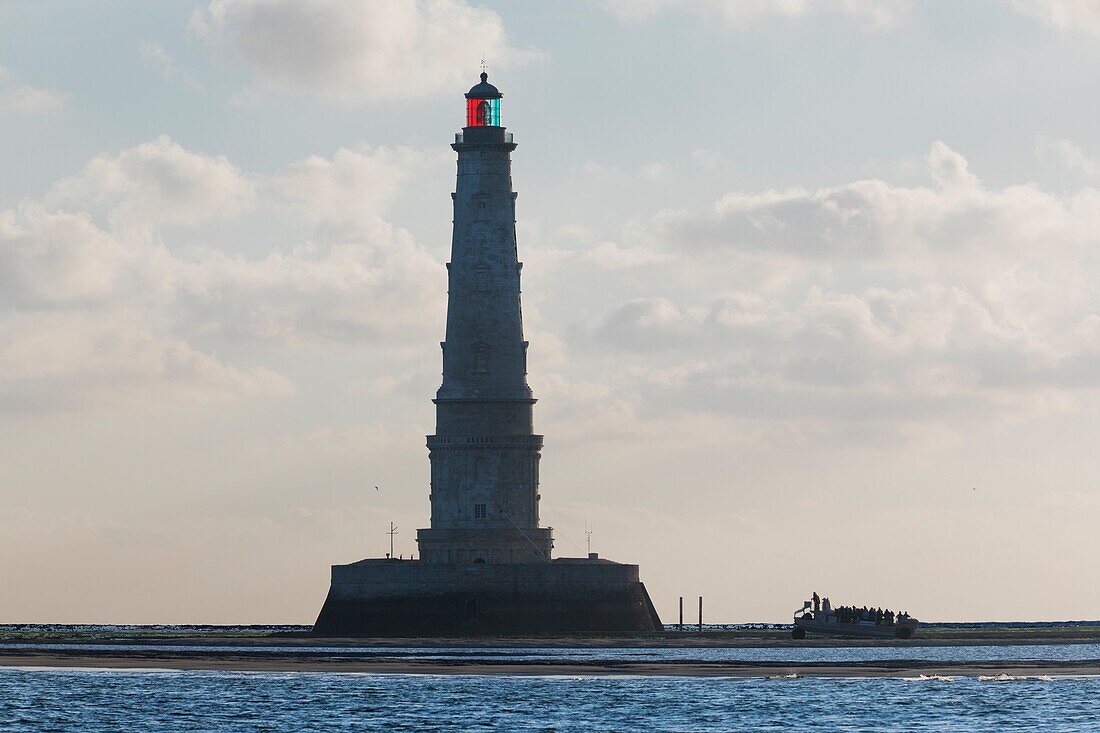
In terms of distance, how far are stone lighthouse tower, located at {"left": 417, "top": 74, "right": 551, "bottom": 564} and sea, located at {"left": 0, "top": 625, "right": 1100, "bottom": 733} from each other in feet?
121

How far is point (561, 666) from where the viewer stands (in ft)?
252

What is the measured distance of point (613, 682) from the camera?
69875 mm

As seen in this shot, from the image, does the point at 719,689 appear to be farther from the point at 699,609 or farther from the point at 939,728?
the point at 699,609

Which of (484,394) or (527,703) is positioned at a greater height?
(484,394)

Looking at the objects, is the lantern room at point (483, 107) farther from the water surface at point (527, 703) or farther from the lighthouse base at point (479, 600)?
the water surface at point (527, 703)

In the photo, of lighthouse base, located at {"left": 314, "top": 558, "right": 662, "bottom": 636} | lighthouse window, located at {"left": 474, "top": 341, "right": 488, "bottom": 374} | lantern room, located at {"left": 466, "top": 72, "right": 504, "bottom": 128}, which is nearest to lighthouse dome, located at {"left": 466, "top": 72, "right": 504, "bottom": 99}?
lantern room, located at {"left": 466, "top": 72, "right": 504, "bottom": 128}

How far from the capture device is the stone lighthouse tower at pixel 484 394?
112 m

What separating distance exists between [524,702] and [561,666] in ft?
46.6

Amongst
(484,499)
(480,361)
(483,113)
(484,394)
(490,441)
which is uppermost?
(483,113)

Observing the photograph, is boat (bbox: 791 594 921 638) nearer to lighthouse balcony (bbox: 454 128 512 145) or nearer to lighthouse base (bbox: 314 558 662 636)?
lighthouse base (bbox: 314 558 662 636)

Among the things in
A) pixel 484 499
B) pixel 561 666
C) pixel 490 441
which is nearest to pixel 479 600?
pixel 484 499

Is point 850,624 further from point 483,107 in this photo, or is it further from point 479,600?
point 483,107

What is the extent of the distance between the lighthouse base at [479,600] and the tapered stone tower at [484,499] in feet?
0.16

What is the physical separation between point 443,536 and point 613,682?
43.7 m
